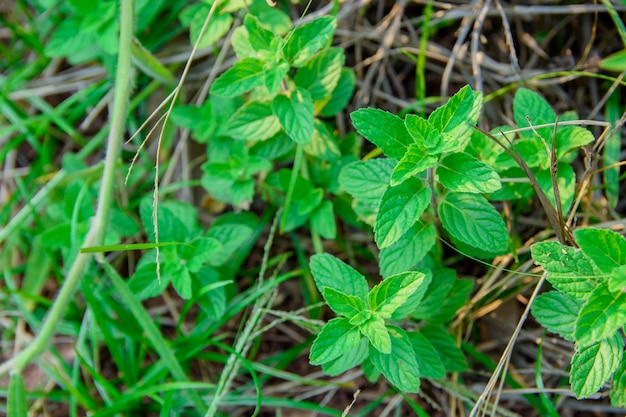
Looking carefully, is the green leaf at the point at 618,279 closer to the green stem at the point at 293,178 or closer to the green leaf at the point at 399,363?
the green leaf at the point at 399,363

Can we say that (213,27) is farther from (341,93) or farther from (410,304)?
(410,304)

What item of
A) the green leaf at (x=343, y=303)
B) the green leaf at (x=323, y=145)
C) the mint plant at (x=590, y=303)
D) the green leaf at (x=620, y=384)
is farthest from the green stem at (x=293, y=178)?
the green leaf at (x=620, y=384)

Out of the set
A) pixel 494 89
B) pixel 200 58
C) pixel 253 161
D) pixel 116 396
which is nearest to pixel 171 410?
pixel 116 396

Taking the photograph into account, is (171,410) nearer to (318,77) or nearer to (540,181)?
(318,77)

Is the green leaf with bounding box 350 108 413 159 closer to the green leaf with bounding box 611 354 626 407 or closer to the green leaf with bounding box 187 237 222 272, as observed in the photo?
the green leaf with bounding box 187 237 222 272

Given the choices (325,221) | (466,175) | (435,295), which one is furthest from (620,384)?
(325,221)

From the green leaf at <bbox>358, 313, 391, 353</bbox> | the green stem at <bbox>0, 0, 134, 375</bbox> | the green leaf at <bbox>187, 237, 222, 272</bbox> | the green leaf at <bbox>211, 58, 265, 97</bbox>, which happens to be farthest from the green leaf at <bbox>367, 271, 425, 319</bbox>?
the green stem at <bbox>0, 0, 134, 375</bbox>
